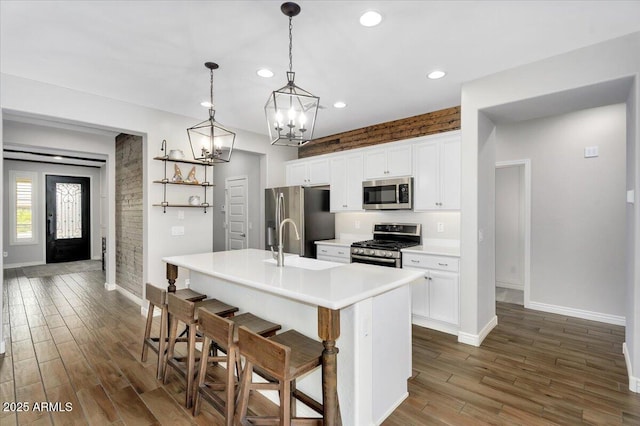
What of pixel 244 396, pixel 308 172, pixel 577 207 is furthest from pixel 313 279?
pixel 577 207

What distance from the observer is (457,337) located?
132 inches

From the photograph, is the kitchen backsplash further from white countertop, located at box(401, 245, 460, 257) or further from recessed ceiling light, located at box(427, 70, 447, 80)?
recessed ceiling light, located at box(427, 70, 447, 80)

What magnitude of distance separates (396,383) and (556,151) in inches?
149

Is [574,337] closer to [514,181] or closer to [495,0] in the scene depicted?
[514,181]

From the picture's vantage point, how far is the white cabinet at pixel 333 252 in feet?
14.4

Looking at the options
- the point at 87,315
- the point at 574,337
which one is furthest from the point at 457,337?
the point at 87,315

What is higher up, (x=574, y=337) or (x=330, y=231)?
(x=330, y=231)

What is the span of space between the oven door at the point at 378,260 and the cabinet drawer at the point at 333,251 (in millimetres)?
166

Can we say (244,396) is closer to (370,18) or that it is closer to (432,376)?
(432,376)

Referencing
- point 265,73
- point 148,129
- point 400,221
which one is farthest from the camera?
point 400,221

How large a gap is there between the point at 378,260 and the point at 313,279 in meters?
2.05

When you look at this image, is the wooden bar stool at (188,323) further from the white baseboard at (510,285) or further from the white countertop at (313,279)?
the white baseboard at (510,285)

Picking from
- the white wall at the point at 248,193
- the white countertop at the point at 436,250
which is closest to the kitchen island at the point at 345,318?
the white countertop at the point at 436,250

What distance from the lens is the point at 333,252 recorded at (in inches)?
179
